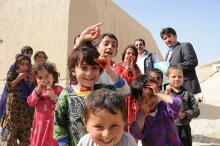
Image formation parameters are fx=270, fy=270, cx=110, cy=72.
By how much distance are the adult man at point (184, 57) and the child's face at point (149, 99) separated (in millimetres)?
1520

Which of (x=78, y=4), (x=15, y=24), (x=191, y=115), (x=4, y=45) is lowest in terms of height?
(x=191, y=115)

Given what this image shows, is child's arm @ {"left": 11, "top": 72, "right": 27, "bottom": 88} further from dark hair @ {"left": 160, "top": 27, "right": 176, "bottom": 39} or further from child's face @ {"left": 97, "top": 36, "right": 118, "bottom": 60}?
dark hair @ {"left": 160, "top": 27, "right": 176, "bottom": 39}

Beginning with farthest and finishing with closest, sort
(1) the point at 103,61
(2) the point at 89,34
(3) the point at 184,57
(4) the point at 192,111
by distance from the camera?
(3) the point at 184,57, (4) the point at 192,111, (2) the point at 89,34, (1) the point at 103,61

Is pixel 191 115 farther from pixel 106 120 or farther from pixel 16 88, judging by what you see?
pixel 16 88

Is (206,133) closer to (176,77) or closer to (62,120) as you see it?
(176,77)

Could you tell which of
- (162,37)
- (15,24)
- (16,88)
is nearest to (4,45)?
(15,24)

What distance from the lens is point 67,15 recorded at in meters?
8.05

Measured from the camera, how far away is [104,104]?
4.62 feet

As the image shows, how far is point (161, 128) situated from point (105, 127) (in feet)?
2.44

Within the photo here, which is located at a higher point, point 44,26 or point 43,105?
point 44,26

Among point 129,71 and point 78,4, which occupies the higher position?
point 78,4

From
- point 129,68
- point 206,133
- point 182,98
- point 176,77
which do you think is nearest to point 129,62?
point 129,68

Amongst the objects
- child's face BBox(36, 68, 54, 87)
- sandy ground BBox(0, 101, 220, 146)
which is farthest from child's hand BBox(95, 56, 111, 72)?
sandy ground BBox(0, 101, 220, 146)

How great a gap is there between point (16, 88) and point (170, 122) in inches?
101
